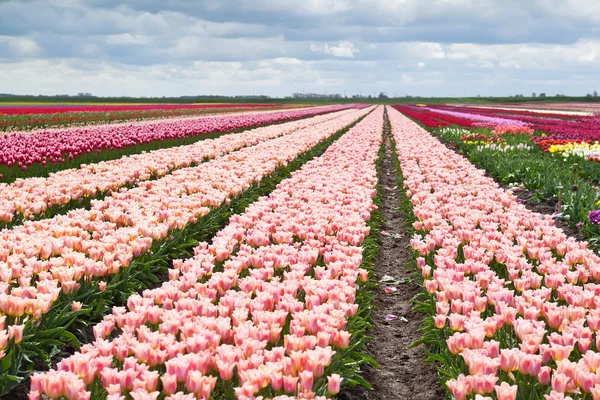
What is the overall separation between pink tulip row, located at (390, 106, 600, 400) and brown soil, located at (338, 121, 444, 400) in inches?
16.2

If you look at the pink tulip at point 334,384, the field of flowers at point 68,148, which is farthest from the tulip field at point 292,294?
the field of flowers at point 68,148

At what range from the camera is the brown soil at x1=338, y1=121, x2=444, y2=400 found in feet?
13.4

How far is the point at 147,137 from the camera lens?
20.0m

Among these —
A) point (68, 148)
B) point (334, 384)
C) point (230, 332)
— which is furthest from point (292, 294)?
point (68, 148)

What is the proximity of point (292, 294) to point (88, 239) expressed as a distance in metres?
2.81

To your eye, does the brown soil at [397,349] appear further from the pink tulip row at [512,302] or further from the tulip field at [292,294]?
the pink tulip row at [512,302]

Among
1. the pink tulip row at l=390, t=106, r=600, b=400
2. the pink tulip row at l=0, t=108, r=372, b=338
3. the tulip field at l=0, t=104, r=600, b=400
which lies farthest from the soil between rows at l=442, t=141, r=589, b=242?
the pink tulip row at l=0, t=108, r=372, b=338

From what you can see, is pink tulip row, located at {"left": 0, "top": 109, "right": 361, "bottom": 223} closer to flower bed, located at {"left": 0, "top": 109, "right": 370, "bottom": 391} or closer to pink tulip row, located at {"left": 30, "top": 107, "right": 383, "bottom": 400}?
flower bed, located at {"left": 0, "top": 109, "right": 370, "bottom": 391}

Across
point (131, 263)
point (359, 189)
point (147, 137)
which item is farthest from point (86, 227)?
point (147, 137)

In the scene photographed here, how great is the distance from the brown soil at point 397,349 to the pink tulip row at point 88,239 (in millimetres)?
2401

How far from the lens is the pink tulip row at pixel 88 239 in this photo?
13.8 ft

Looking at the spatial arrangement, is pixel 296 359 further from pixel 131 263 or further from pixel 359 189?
pixel 359 189

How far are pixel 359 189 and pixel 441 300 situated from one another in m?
5.45

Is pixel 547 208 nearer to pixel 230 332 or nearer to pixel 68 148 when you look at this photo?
pixel 230 332
